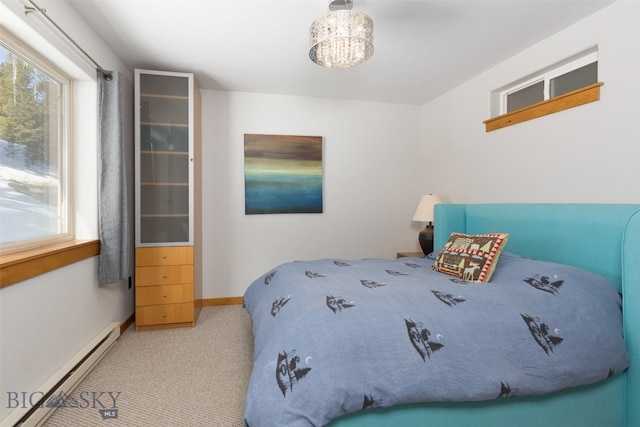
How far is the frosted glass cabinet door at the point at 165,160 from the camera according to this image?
2703mm

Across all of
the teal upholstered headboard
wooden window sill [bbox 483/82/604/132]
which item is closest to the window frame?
wooden window sill [bbox 483/82/604/132]

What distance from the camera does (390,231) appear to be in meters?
3.79

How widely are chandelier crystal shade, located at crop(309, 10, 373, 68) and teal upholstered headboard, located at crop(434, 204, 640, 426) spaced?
1574mm

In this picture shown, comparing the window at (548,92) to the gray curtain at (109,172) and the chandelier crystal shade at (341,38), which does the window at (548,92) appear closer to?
the chandelier crystal shade at (341,38)

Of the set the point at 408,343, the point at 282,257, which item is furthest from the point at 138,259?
the point at 408,343

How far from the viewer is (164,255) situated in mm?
2709

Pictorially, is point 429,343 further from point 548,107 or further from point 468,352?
point 548,107

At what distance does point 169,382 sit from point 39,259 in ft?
3.44

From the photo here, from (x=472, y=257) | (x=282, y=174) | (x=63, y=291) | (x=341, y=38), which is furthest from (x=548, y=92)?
(x=63, y=291)

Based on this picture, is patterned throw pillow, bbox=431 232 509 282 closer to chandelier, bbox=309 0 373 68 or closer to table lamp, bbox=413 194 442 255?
table lamp, bbox=413 194 442 255

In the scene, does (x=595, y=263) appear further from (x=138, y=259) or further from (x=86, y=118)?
(x=86, y=118)

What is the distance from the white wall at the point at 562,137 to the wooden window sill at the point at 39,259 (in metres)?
3.33

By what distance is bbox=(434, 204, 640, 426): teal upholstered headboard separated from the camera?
1415mm

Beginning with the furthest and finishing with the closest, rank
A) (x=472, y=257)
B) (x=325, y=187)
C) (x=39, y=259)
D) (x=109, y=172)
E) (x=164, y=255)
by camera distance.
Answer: (x=325, y=187), (x=164, y=255), (x=109, y=172), (x=472, y=257), (x=39, y=259)
